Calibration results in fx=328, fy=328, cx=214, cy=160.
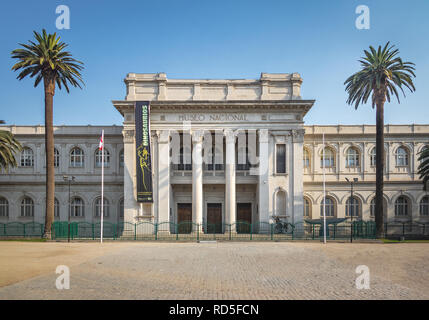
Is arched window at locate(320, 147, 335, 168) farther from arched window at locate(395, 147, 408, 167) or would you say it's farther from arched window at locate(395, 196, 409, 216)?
arched window at locate(395, 196, 409, 216)

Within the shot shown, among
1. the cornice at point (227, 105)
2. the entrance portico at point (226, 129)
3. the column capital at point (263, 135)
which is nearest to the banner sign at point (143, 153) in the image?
the entrance portico at point (226, 129)

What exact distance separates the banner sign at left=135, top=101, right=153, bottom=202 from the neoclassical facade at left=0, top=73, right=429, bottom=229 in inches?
40.3

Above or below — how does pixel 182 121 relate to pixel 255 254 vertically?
above

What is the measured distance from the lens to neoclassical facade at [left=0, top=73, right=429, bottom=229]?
32.7 meters

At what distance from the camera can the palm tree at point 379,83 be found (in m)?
29.4

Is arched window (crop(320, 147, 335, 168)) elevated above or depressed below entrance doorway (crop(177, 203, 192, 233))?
Result: above

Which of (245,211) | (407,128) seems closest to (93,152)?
(245,211)

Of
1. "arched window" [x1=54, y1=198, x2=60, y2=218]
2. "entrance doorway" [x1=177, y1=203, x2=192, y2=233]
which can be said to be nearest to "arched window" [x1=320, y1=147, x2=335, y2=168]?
"entrance doorway" [x1=177, y1=203, x2=192, y2=233]

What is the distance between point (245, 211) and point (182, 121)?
1227 cm

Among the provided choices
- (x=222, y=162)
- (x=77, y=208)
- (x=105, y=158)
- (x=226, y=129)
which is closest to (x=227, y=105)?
(x=226, y=129)

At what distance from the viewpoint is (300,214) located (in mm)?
32469

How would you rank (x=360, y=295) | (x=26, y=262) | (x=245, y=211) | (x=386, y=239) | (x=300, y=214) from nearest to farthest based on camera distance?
1. (x=360, y=295)
2. (x=26, y=262)
3. (x=386, y=239)
4. (x=300, y=214)
5. (x=245, y=211)

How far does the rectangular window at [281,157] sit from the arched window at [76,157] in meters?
A: 22.5
